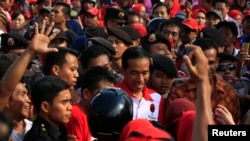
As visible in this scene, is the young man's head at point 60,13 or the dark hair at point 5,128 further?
the young man's head at point 60,13

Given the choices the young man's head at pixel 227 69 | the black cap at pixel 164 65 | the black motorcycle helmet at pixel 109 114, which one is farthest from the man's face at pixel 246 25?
the black motorcycle helmet at pixel 109 114

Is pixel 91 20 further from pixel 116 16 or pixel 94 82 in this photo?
pixel 94 82

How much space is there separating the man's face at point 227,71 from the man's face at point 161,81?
1.01 m

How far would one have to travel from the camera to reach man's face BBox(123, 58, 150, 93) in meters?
5.89

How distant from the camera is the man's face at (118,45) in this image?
7.75 meters

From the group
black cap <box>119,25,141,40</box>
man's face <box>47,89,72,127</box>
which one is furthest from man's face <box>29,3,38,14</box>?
man's face <box>47,89,72,127</box>

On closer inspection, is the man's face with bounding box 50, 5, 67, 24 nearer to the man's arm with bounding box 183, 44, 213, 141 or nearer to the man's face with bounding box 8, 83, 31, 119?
the man's face with bounding box 8, 83, 31, 119

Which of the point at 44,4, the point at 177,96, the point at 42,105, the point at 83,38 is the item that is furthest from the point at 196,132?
the point at 44,4

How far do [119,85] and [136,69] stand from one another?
199 millimetres

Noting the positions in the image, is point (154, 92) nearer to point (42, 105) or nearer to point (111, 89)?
point (42, 105)

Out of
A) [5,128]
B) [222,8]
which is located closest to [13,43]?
[5,128]

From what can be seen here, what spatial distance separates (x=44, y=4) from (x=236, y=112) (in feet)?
23.2

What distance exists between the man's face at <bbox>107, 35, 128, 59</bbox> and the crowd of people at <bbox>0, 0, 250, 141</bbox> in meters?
0.01

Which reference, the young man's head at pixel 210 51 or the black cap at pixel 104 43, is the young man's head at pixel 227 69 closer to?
the young man's head at pixel 210 51
